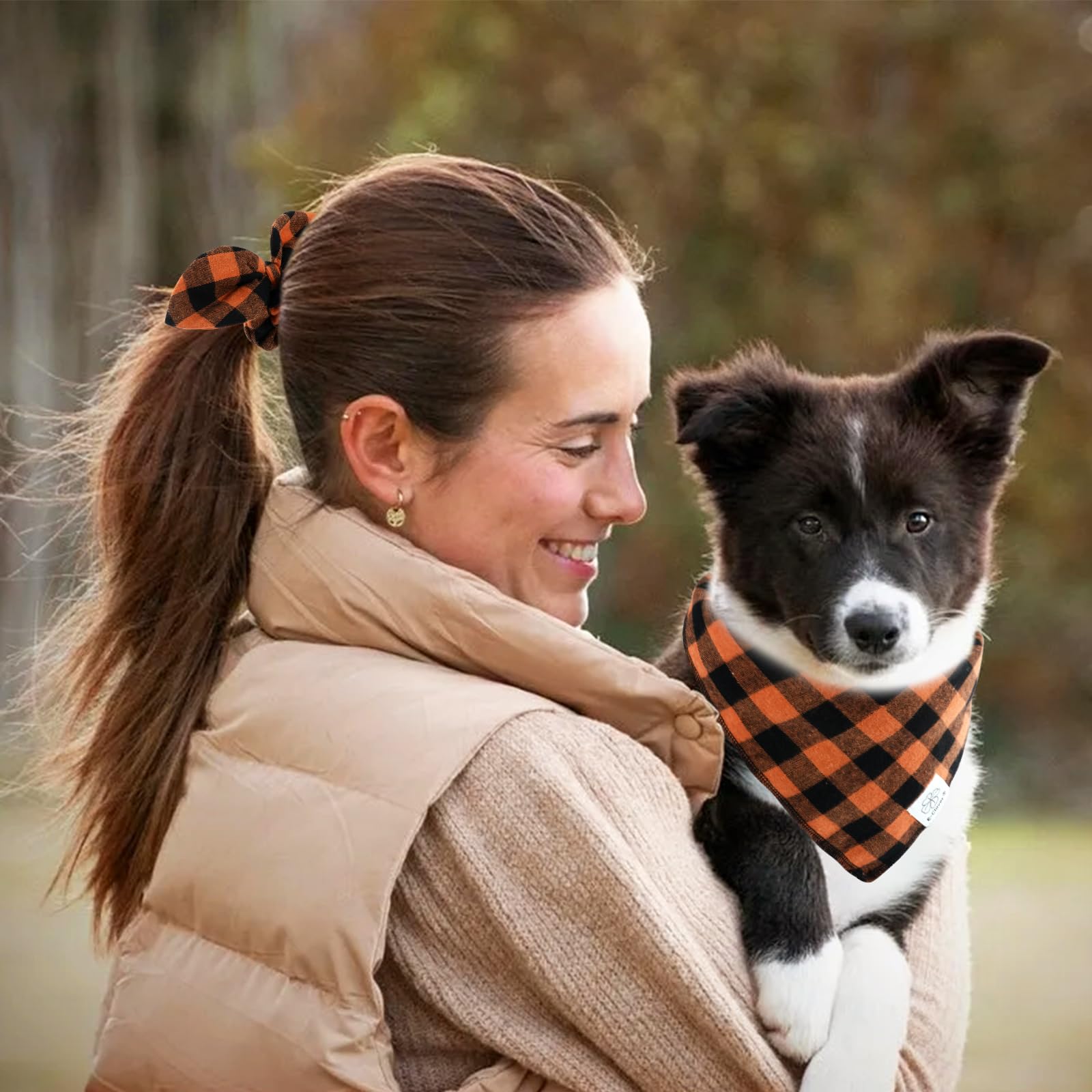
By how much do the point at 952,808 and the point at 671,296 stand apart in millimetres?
9914

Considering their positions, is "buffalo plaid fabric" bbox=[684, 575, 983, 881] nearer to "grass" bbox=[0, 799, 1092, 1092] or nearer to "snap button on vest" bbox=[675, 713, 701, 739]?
"snap button on vest" bbox=[675, 713, 701, 739]

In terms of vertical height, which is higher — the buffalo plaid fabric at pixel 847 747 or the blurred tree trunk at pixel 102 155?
the buffalo plaid fabric at pixel 847 747

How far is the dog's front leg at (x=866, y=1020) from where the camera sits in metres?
1.87

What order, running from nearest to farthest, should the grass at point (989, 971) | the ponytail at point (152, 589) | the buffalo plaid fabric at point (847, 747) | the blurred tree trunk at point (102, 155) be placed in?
the ponytail at point (152, 589), the buffalo plaid fabric at point (847, 747), the grass at point (989, 971), the blurred tree trunk at point (102, 155)

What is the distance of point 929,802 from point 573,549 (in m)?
0.60

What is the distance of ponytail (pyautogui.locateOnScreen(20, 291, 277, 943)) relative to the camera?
81.5 inches

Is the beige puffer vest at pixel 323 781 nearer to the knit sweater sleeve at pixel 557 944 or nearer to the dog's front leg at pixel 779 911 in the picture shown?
the knit sweater sleeve at pixel 557 944

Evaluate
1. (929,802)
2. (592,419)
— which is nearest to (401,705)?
(592,419)

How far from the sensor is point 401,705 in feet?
5.84

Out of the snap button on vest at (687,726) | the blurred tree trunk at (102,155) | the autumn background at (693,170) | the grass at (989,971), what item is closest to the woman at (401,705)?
the snap button on vest at (687,726)

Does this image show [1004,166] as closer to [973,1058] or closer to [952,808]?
[973,1058]

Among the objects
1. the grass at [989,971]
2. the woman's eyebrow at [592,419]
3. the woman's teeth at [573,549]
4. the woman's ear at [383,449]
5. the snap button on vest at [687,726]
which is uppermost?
the woman's eyebrow at [592,419]

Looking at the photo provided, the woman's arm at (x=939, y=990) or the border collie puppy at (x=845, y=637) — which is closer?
the woman's arm at (x=939, y=990)

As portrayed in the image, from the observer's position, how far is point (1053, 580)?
1152 cm
